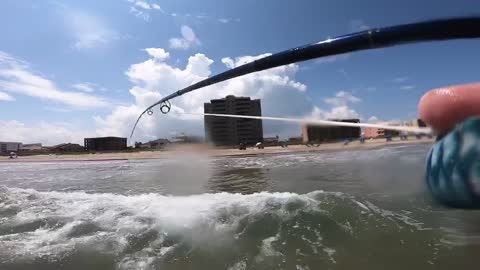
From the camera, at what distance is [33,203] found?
9609 millimetres

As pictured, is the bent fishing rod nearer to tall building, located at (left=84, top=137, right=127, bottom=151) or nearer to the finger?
the finger

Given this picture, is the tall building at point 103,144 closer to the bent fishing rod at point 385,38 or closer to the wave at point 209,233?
the wave at point 209,233

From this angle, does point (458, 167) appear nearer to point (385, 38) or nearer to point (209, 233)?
point (385, 38)

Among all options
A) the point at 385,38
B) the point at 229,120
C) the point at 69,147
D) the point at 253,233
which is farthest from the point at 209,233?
the point at 69,147

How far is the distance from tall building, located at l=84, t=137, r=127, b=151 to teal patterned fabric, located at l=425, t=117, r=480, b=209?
73227 millimetres

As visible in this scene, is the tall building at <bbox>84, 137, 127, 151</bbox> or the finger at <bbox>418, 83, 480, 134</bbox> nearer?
the finger at <bbox>418, 83, 480, 134</bbox>

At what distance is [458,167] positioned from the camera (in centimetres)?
153

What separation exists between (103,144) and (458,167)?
81.7m

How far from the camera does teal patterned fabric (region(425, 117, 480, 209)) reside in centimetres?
148

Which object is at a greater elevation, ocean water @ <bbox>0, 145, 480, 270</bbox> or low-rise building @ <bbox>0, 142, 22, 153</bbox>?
low-rise building @ <bbox>0, 142, 22, 153</bbox>

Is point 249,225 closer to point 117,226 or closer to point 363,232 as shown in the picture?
point 363,232

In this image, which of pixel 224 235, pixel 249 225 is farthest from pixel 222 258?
pixel 249 225

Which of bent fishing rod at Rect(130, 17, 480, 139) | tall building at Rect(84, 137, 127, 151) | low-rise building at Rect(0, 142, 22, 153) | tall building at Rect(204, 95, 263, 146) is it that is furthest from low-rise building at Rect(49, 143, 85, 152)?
bent fishing rod at Rect(130, 17, 480, 139)

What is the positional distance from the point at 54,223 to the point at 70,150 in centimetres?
8799
